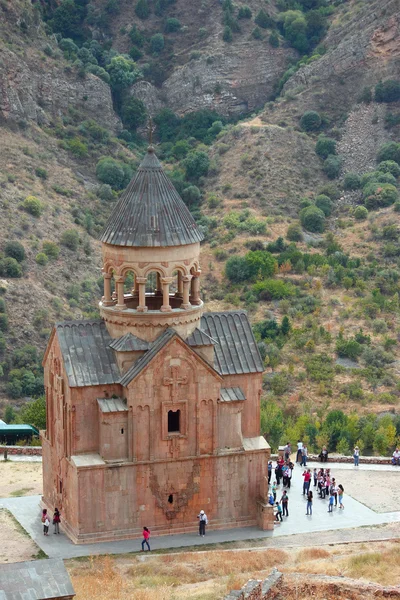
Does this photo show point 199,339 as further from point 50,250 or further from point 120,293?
point 50,250

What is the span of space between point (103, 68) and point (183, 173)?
13628 millimetres

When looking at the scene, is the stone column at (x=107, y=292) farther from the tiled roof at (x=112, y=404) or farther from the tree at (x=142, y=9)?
the tree at (x=142, y=9)

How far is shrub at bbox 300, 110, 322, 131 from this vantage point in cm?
8969

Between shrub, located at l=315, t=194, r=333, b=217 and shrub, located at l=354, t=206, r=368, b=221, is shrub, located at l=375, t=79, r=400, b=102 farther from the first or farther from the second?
shrub, located at l=354, t=206, r=368, b=221

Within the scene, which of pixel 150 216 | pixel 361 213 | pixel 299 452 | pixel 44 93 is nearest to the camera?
pixel 150 216

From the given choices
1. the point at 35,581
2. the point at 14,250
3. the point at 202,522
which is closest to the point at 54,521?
the point at 202,522

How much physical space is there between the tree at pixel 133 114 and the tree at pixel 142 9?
1074 centimetres

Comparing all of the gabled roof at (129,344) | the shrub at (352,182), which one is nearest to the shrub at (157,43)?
the shrub at (352,182)

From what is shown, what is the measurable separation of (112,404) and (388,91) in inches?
2307

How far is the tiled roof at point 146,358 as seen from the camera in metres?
36.1

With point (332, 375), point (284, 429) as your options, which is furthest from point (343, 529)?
point (332, 375)

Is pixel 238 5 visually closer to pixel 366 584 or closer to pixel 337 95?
pixel 337 95

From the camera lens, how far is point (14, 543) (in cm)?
3647

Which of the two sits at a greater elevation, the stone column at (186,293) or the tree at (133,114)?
the tree at (133,114)
